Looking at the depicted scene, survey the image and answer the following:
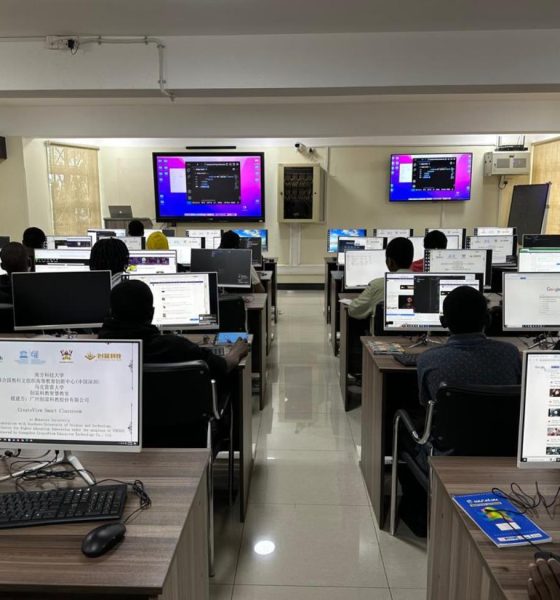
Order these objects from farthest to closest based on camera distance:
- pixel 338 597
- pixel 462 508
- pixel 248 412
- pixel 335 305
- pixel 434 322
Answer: pixel 335 305
pixel 434 322
pixel 248 412
pixel 338 597
pixel 462 508

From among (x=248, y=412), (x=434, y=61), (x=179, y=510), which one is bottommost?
(x=248, y=412)

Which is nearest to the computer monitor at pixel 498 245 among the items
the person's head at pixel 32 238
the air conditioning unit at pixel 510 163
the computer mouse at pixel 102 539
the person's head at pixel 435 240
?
the person's head at pixel 435 240

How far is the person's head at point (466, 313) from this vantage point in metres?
→ 2.15

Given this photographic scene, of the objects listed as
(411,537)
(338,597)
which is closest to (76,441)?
(338,597)

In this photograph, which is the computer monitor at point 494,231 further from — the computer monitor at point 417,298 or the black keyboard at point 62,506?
the black keyboard at point 62,506

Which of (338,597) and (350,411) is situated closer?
(338,597)

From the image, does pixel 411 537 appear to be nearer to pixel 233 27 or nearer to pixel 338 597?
pixel 338 597

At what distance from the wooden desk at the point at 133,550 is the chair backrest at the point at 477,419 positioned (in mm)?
924

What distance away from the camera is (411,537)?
2.52 m

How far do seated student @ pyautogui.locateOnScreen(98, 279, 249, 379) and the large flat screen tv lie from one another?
750 cm

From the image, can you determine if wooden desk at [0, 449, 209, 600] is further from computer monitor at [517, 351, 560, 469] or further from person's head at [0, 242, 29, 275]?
person's head at [0, 242, 29, 275]

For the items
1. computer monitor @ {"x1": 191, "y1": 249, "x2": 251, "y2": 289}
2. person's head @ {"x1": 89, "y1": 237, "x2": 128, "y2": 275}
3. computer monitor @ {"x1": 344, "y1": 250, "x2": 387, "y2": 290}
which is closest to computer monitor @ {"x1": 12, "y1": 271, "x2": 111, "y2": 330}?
person's head @ {"x1": 89, "y1": 237, "x2": 128, "y2": 275}

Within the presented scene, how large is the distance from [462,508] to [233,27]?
164 inches

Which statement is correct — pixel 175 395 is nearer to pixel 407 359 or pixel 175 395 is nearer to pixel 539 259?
pixel 407 359
